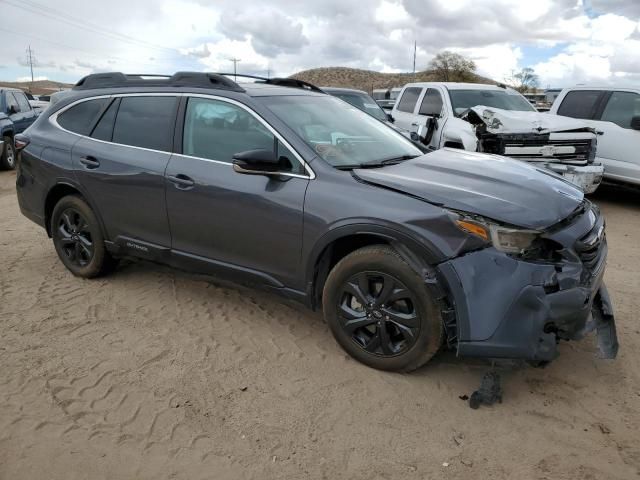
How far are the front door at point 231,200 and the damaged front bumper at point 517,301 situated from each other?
1.09 metres

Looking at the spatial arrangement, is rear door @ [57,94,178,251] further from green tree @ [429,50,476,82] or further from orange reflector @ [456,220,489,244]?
green tree @ [429,50,476,82]

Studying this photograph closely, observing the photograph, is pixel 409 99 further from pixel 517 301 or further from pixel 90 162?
pixel 517 301

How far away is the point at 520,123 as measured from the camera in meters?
7.64

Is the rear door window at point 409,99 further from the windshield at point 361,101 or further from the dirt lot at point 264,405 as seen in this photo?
the dirt lot at point 264,405

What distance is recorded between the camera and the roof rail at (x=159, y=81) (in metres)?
4.05

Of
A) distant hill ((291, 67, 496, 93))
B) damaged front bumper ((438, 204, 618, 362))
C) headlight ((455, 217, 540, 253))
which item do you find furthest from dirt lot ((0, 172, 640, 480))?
distant hill ((291, 67, 496, 93))

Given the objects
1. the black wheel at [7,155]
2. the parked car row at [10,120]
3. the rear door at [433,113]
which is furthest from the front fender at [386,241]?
the black wheel at [7,155]

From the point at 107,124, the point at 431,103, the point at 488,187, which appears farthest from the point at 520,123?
the point at 107,124

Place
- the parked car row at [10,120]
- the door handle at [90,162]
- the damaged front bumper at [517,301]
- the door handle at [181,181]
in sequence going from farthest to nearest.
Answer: the parked car row at [10,120], the door handle at [90,162], the door handle at [181,181], the damaged front bumper at [517,301]

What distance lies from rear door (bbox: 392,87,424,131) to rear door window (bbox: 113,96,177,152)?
620 centimetres

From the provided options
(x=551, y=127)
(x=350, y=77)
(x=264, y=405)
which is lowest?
(x=264, y=405)

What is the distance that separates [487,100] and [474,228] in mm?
7178

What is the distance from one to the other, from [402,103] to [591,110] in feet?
11.4

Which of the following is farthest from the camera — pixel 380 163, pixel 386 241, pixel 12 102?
pixel 12 102
